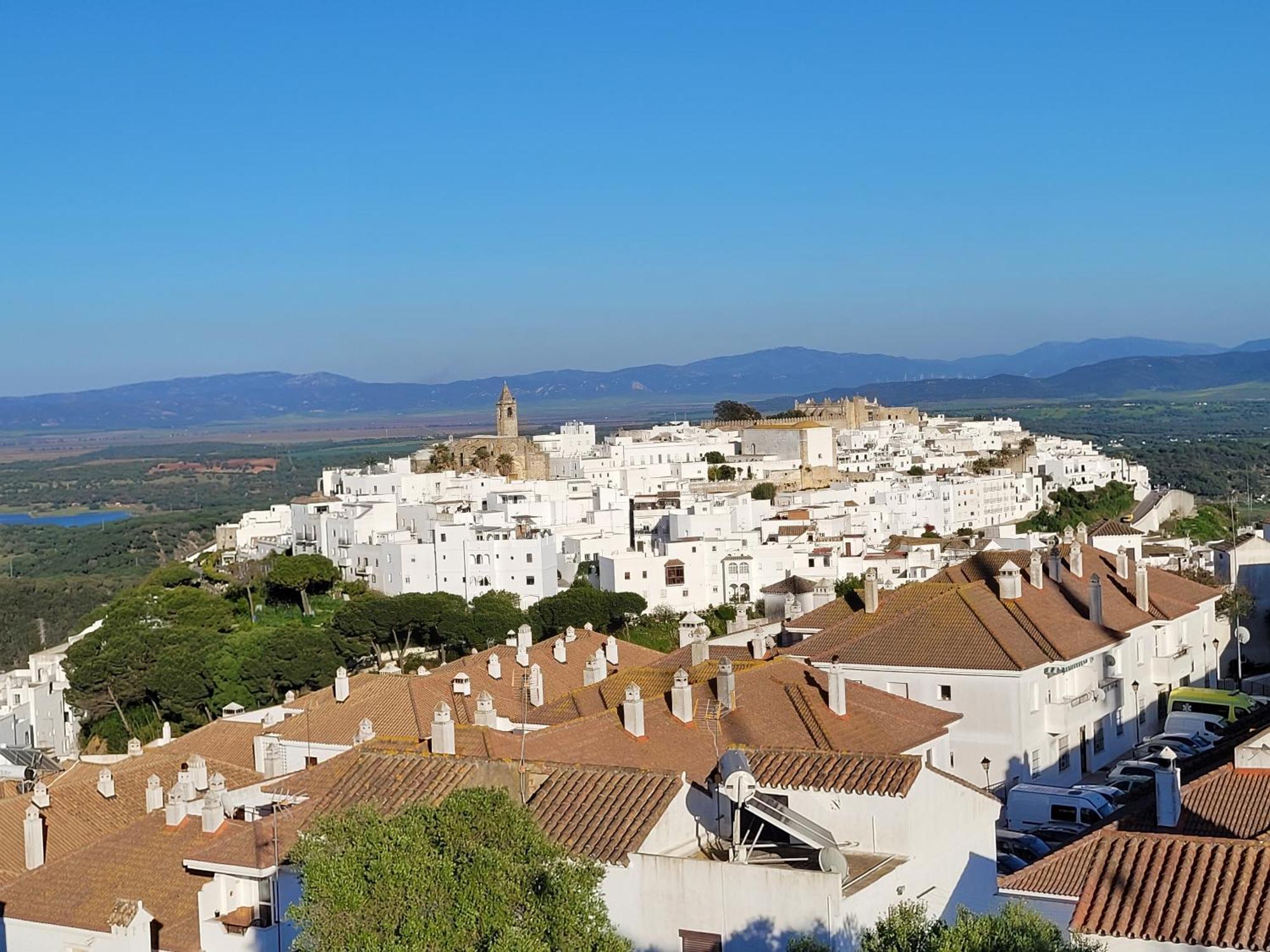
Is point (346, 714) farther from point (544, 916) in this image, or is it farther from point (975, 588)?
point (544, 916)

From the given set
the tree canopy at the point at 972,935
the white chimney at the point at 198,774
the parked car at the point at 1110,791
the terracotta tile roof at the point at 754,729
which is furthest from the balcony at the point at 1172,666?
the tree canopy at the point at 972,935

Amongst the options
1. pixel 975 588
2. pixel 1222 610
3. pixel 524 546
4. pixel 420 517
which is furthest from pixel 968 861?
pixel 420 517

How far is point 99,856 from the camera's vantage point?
56.5 ft

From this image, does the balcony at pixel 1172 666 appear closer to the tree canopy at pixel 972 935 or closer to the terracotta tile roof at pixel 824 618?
the terracotta tile roof at pixel 824 618

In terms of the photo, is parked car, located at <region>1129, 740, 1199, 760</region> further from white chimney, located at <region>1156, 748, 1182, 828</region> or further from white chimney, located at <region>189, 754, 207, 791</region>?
white chimney, located at <region>189, 754, 207, 791</region>

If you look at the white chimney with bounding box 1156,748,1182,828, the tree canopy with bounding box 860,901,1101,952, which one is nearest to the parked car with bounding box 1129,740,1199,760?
the white chimney with bounding box 1156,748,1182,828

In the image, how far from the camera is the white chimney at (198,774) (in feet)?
65.5

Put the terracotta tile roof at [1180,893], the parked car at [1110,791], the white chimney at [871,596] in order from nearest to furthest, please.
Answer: the terracotta tile roof at [1180,893] → the parked car at [1110,791] → the white chimney at [871,596]

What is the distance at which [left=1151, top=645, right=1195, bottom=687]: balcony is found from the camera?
1195 inches

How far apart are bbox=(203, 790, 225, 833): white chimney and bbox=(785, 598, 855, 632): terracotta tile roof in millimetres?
15837

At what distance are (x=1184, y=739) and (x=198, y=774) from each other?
15499 mm

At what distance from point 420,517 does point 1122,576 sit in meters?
39.3

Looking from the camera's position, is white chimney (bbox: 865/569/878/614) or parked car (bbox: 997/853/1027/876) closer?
parked car (bbox: 997/853/1027/876)

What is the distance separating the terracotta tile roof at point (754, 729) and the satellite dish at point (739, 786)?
142 inches
